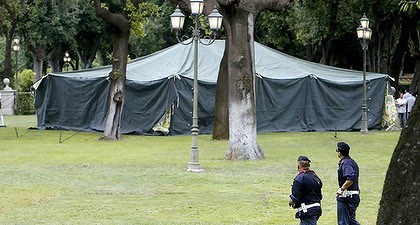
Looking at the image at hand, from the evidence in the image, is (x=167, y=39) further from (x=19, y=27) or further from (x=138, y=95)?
(x=138, y=95)

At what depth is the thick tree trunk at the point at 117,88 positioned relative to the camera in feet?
98.7

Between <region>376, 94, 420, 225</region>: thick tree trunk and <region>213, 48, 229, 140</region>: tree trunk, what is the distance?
2477 centimetres

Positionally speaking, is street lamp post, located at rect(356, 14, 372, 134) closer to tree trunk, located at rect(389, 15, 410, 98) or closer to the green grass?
the green grass

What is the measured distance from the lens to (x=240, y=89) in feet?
73.6

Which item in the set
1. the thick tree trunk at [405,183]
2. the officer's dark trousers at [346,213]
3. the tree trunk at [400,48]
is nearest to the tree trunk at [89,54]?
the tree trunk at [400,48]

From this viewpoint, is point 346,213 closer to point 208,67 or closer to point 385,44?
point 208,67

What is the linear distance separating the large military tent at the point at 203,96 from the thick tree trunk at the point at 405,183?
2814 centimetres

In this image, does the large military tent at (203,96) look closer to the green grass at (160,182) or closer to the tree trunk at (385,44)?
the green grass at (160,182)

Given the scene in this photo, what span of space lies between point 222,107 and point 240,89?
8.01m

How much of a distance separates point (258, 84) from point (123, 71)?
21.4 ft

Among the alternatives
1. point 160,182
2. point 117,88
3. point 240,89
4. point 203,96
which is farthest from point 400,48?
point 160,182

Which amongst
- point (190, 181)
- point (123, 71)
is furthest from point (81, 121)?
point (190, 181)

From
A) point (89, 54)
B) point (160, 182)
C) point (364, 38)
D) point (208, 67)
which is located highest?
point (364, 38)

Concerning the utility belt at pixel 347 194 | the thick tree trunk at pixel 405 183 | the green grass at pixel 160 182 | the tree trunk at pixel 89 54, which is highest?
the thick tree trunk at pixel 405 183
